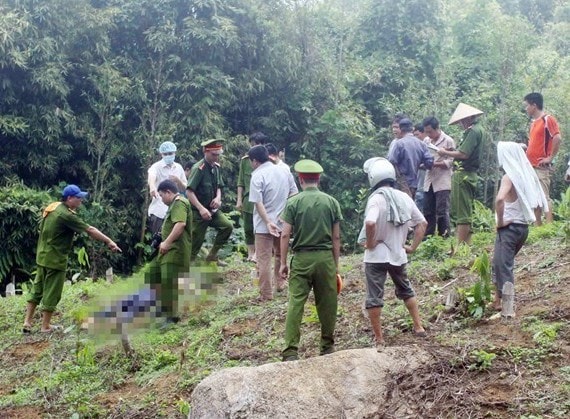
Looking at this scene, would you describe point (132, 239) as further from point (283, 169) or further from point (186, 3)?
point (283, 169)

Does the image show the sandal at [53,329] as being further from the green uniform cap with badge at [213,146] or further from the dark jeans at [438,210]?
the dark jeans at [438,210]

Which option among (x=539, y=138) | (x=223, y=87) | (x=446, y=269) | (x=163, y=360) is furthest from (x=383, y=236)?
(x=223, y=87)

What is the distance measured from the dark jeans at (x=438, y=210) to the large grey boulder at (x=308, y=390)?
5.13 metres

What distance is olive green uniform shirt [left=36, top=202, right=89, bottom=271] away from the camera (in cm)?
823

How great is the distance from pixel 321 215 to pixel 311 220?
95 millimetres

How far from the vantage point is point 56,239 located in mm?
8375

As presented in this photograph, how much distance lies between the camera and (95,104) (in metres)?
14.2

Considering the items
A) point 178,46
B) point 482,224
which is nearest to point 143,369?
point 482,224

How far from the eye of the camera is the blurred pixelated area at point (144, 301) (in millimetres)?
5695

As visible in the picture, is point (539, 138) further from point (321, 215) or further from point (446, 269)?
point (321, 215)

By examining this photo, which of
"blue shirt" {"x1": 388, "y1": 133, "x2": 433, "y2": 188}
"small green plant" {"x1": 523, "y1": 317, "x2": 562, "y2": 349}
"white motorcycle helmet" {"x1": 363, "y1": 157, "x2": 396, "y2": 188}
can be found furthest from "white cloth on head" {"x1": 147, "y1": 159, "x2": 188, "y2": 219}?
"small green plant" {"x1": 523, "y1": 317, "x2": 562, "y2": 349}

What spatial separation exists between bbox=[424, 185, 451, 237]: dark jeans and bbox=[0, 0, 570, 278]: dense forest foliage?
6.58ft

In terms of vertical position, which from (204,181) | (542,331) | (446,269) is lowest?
(542,331)

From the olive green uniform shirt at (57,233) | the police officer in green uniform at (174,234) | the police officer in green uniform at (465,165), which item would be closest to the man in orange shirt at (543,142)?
the police officer in green uniform at (465,165)
